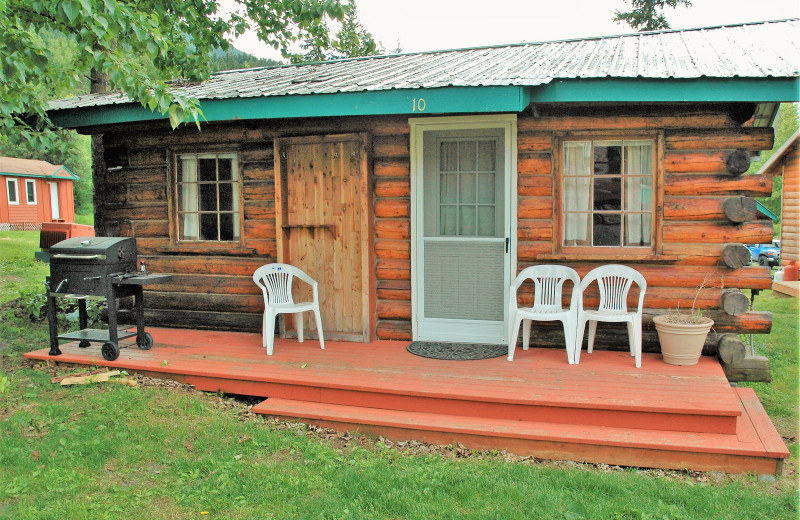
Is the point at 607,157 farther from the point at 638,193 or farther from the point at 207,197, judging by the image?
the point at 207,197

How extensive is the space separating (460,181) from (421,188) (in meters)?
0.37

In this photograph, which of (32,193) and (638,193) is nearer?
(638,193)

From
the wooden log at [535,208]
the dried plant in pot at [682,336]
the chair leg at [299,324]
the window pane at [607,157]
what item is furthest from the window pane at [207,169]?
the dried plant in pot at [682,336]

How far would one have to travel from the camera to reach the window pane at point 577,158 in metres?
5.50

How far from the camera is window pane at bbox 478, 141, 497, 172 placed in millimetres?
5695

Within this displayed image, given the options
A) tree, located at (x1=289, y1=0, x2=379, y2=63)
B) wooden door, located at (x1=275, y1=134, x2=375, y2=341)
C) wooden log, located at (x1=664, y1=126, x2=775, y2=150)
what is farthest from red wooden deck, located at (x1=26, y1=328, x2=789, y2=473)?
tree, located at (x1=289, y1=0, x2=379, y2=63)

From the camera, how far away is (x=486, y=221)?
578 cm

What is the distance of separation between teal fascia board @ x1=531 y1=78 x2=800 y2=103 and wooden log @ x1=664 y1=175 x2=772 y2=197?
789 mm

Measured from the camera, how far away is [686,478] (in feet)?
12.1

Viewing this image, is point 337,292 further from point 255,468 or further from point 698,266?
point 698,266

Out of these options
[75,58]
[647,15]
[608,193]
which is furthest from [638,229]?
[647,15]

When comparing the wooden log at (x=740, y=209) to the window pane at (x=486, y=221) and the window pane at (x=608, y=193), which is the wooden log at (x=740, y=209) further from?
the window pane at (x=486, y=221)

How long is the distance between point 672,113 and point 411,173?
229 centimetres

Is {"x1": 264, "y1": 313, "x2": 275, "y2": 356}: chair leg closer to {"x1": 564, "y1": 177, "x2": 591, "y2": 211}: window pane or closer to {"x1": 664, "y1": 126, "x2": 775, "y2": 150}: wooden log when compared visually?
{"x1": 564, "y1": 177, "x2": 591, "y2": 211}: window pane
